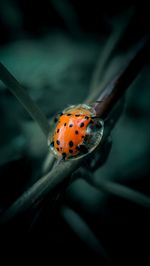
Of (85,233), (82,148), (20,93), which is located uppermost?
(20,93)

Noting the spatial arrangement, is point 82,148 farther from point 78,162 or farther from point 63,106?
point 63,106

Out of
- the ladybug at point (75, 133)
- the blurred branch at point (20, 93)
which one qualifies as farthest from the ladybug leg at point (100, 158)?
the blurred branch at point (20, 93)

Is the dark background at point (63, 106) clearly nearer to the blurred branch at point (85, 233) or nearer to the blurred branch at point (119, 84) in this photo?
the blurred branch at point (85, 233)

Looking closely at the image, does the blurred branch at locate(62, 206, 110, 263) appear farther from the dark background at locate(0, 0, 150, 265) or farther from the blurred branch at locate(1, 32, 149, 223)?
the blurred branch at locate(1, 32, 149, 223)

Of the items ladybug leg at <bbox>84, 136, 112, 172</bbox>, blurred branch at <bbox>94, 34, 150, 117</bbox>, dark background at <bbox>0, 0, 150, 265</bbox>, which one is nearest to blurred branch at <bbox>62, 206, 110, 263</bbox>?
dark background at <bbox>0, 0, 150, 265</bbox>

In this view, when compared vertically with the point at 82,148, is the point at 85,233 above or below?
below

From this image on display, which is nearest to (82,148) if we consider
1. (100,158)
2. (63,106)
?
(100,158)
